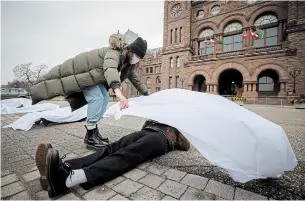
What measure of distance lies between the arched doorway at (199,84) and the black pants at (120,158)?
2205 centimetres

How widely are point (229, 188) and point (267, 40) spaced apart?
24653 millimetres

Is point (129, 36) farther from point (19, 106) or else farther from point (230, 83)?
point (230, 83)

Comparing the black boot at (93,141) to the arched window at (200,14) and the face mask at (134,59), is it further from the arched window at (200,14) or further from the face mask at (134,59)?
the arched window at (200,14)

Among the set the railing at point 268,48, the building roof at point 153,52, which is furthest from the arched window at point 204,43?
the building roof at point 153,52

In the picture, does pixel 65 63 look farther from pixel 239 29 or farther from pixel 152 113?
pixel 239 29

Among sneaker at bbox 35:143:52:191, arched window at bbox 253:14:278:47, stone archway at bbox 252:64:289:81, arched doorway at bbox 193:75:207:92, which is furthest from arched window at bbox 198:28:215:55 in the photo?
sneaker at bbox 35:143:52:191

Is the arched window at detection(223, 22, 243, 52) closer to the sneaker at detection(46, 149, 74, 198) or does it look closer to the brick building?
the brick building

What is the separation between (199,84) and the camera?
2403 centimetres

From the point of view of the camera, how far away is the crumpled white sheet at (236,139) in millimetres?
1249

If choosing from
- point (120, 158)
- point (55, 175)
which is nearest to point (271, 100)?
point (120, 158)

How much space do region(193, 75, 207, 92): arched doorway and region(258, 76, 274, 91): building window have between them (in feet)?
20.6

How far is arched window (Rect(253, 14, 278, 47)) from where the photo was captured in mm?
20188

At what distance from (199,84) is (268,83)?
797 cm

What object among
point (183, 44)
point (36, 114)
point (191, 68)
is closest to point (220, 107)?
point (36, 114)
